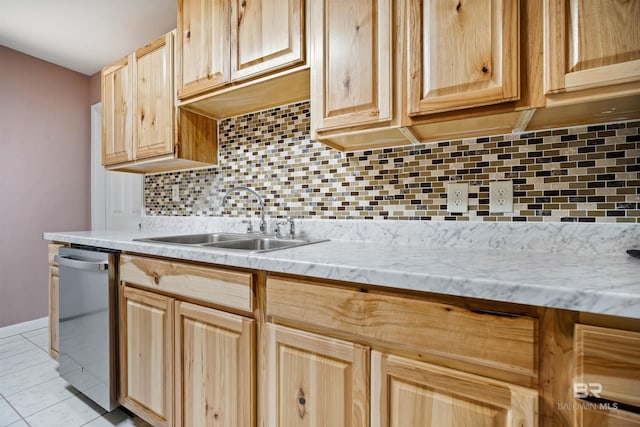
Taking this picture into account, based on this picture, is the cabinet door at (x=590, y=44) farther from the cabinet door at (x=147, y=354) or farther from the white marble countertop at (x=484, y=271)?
the cabinet door at (x=147, y=354)

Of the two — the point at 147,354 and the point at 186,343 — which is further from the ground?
the point at 186,343

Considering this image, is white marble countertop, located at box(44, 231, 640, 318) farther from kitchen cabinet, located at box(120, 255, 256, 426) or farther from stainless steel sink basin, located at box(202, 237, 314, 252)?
stainless steel sink basin, located at box(202, 237, 314, 252)

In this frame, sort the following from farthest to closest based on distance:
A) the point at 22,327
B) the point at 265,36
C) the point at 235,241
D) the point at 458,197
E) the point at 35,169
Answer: the point at 35,169, the point at 22,327, the point at 235,241, the point at 265,36, the point at 458,197

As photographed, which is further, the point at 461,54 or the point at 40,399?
the point at 40,399

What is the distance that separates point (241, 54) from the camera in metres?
1.45

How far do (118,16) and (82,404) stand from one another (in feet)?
8.30

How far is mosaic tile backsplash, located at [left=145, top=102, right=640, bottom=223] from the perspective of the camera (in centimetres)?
104

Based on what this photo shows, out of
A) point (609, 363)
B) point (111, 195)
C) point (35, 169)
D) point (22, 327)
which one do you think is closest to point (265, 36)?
point (609, 363)

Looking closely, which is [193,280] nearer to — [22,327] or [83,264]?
[83,264]

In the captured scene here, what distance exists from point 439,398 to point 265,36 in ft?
4.94

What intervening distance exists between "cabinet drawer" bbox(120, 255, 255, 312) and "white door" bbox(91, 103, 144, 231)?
1377mm

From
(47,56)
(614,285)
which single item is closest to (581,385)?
(614,285)

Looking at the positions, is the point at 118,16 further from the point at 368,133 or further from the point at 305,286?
the point at 305,286

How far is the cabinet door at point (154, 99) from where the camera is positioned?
5.95 feet
